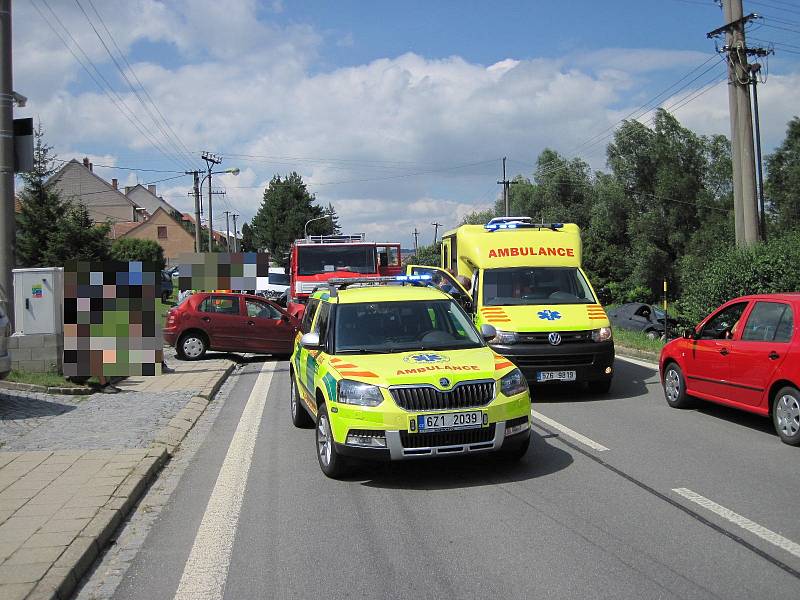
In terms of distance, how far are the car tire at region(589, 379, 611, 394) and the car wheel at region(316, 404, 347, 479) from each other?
551 centimetres

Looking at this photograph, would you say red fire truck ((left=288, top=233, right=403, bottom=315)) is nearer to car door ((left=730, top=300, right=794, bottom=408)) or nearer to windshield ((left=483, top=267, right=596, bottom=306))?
windshield ((left=483, top=267, right=596, bottom=306))

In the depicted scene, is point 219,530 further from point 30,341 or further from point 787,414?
point 30,341

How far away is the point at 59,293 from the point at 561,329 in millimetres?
8243

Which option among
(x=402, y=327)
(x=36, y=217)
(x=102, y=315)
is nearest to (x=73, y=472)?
(x=402, y=327)

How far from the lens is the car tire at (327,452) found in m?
6.81

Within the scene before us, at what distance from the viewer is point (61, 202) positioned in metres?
29.4

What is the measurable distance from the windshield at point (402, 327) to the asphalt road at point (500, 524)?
3.82ft

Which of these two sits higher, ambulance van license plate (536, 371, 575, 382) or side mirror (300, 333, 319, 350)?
side mirror (300, 333, 319, 350)

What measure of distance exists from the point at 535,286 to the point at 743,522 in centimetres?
713

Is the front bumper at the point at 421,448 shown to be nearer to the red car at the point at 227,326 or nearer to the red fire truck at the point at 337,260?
the red car at the point at 227,326

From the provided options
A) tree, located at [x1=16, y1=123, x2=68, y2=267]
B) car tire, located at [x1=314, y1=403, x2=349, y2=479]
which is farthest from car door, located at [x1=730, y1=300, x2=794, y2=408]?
tree, located at [x1=16, y1=123, x2=68, y2=267]

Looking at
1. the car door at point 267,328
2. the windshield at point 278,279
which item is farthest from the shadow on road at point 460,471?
the windshield at point 278,279

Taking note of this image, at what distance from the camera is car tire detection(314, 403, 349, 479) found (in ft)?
22.3

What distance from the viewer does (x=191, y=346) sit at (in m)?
18.2
